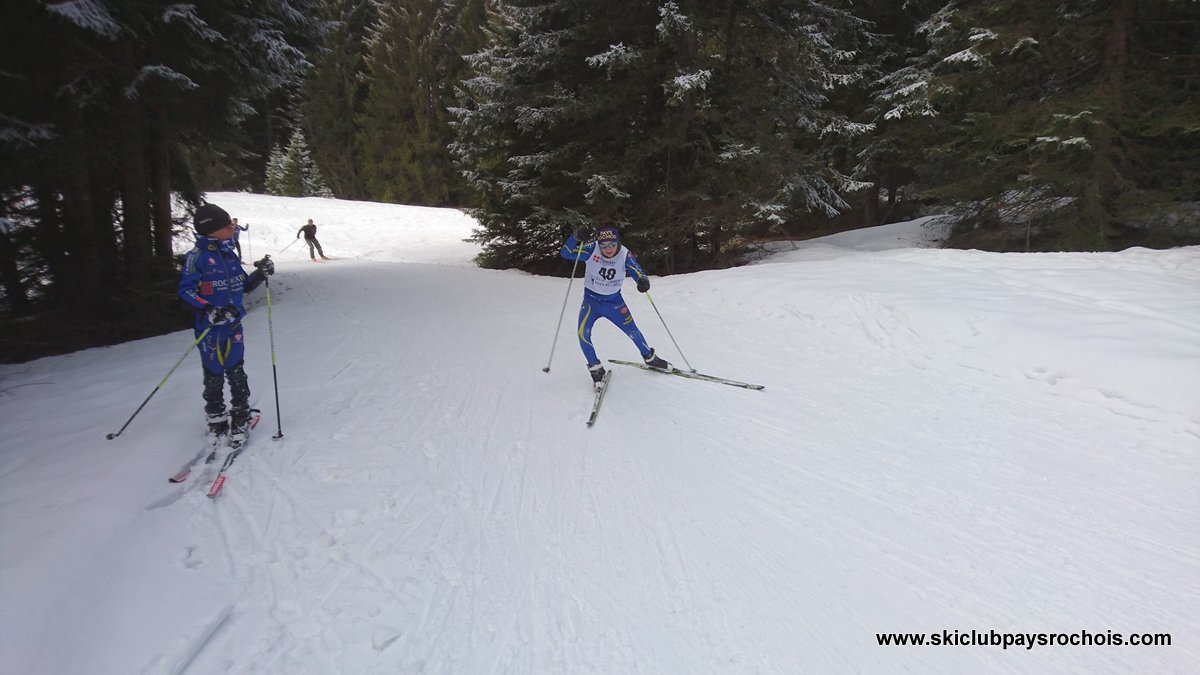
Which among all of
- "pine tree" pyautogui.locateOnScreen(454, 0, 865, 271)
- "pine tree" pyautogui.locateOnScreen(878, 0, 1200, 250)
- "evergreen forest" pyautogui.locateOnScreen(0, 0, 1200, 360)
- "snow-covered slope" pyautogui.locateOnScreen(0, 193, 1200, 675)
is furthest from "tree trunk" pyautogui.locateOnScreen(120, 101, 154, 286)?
"pine tree" pyautogui.locateOnScreen(878, 0, 1200, 250)

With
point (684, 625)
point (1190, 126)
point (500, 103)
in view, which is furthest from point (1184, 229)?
point (500, 103)

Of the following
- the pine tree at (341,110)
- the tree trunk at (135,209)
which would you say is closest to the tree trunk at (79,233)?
the tree trunk at (135,209)

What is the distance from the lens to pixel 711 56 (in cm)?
1215

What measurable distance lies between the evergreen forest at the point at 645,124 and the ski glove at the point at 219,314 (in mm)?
2390

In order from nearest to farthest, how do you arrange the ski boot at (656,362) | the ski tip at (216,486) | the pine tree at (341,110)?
the ski tip at (216,486) → the ski boot at (656,362) → the pine tree at (341,110)

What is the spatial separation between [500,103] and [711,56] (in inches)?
212

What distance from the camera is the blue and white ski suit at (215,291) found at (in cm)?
445

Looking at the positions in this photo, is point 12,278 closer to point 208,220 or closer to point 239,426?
point 208,220

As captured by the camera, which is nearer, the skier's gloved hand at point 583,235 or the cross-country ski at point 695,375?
the cross-country ski at point 695,375

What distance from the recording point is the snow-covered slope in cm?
269

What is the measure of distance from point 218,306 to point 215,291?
0.14m

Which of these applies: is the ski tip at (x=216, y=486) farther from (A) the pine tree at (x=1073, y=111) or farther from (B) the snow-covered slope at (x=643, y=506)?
(A) the pine tree at (x=1073, y=111)

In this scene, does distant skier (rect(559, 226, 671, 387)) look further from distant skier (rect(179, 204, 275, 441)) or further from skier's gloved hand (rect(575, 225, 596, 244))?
distant skier (rect(179, 204, 275, 441))

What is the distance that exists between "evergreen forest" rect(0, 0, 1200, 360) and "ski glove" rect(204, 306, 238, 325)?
94.1 inches
